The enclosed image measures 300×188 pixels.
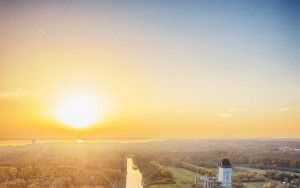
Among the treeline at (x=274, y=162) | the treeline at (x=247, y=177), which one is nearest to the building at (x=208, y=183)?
the treeline at (x=247, y=177)

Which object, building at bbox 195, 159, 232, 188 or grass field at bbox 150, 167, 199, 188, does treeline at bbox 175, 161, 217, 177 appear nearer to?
grass field at bbox 150, 167, 199, 188

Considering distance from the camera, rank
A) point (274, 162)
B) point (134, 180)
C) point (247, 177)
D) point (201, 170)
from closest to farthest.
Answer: point (247, 177), point (134, 180), point (201, 170), point (274, 162)

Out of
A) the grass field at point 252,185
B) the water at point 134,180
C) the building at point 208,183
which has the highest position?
the building at point 208,183

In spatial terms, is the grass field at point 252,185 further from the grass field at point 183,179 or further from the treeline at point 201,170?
the treeline at point 201,170

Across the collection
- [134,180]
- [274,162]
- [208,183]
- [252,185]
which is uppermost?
[274,162]

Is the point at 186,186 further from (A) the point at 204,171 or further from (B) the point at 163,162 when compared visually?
(B) the point at 163,162

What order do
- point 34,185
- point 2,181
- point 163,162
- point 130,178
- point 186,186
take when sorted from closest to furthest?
point 34,185, point 2,181, point 186,186, point 130,178, point 163,162

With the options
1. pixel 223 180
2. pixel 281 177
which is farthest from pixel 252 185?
pixel 281 177

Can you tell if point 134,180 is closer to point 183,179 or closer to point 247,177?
point 183,179

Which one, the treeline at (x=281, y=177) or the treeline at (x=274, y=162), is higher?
the treeline at (x=274, y=162)

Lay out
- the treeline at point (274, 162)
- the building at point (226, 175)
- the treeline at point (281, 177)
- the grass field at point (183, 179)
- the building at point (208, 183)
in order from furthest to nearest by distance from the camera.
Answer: the treeline at point (274, 162) → the treeline at point (281, 177) → the grass field at point (183, 179) → the building at point (226, 175) → the building at point (208, 183)

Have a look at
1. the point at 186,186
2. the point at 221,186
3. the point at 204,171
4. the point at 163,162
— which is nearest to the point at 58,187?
the point at 186,186
